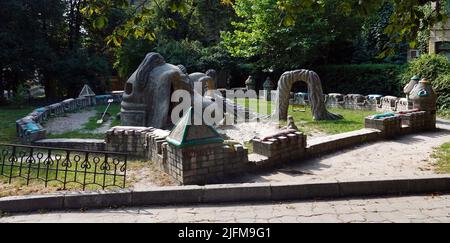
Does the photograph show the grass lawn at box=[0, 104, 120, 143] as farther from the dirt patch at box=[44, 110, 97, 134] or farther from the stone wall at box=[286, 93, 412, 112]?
the stone wall at box=[286, 93, 412, 112]

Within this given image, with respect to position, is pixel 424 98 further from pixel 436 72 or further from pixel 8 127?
pixel 8 127

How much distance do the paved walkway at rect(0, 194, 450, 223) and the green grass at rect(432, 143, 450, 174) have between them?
69.9 inches

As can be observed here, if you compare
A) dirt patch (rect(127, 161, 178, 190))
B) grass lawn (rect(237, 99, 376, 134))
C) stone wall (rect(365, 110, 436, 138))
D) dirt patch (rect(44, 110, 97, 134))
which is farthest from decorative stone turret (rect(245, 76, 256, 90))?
dirt patch (rect(127, 161, 178, 190))

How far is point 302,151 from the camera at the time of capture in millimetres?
8922

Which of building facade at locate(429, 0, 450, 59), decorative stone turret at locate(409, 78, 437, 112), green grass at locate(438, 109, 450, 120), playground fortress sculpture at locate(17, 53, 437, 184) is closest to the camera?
playground fortress sculpture at locate(17, 53, 437, 184)

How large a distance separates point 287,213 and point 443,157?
5050mm

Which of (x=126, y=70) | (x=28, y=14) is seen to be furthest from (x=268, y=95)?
(x=28, y=14)

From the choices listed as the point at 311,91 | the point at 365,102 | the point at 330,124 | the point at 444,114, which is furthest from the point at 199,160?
the point at 365,102

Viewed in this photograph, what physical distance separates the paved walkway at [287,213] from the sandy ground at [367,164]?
887 millimetres

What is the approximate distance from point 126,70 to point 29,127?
19328 mm

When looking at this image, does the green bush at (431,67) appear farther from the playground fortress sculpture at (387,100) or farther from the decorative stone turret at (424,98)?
the decorative stone turret at (424,98)

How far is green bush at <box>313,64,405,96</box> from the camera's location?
20875 millimetres

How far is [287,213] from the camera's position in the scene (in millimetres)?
5852

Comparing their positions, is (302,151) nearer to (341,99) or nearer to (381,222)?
(381,222)
